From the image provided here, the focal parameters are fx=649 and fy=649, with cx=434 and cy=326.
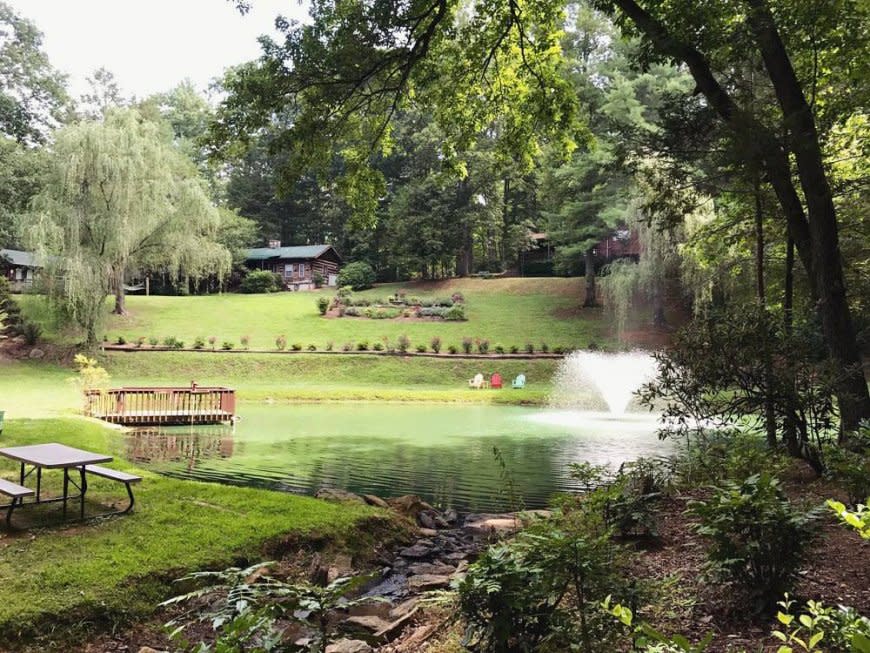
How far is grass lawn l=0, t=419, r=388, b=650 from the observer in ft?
15.1

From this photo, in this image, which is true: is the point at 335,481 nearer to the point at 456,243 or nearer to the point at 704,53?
the point at 704,53

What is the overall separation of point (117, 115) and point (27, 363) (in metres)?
11.0

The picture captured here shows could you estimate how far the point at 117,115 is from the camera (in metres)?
27.4

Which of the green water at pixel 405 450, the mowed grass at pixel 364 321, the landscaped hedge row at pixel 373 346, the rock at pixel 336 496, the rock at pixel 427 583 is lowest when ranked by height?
the green water at pixel 405 450

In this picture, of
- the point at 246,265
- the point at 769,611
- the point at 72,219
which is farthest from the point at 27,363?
the point at 769,611

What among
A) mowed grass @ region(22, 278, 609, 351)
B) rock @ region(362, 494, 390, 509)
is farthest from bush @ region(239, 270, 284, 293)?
rock @ region(362, 494, 390, 509)

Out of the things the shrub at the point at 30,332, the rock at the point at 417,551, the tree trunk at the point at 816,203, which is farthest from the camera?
the shrub at the point at 30,332

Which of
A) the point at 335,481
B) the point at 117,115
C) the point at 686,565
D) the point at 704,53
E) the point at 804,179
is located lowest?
the point at 335,481

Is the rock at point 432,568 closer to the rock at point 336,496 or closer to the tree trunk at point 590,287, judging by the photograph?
the rock at point 336,496

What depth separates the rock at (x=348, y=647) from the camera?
402 centimetres

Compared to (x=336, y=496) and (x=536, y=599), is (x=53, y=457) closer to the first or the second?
(x=336, y=496)

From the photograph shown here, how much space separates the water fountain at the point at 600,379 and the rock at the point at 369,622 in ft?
51.8

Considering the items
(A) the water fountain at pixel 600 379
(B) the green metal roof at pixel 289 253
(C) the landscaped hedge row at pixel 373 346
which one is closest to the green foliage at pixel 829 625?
(A) the water fountain at pixel 600 379

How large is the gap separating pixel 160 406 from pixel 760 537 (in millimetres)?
16391
